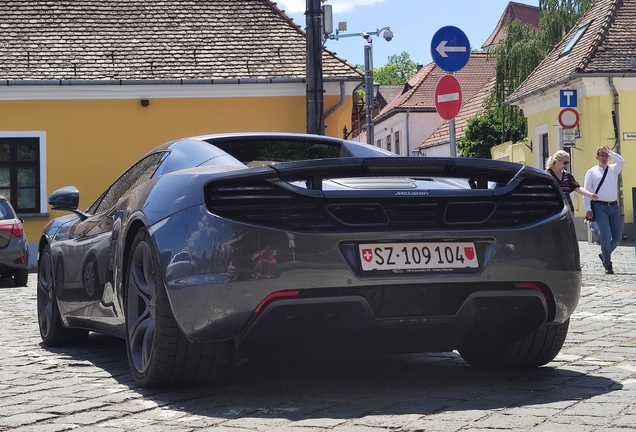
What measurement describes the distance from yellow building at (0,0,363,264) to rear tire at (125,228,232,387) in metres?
18.0

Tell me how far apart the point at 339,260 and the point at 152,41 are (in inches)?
819

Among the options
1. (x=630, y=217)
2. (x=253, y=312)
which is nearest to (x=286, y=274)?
(x=253, y=312)

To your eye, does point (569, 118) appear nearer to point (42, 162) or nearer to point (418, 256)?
point (42, 162)

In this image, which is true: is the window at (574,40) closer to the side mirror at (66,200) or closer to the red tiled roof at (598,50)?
the red tiled roof at (598,50)

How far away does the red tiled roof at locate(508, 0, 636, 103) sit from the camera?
29.5m

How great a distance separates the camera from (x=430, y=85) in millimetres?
62906

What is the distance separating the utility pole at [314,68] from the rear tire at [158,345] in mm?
13695

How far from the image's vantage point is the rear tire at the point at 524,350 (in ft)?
18.4

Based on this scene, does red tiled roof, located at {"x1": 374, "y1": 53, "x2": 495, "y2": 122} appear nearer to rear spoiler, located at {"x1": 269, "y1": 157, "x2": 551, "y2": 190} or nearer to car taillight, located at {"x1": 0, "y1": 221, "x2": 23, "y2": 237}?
car taillight, located at {"x1": 0, "y1": 221, "x2": 23, "y2": 237}

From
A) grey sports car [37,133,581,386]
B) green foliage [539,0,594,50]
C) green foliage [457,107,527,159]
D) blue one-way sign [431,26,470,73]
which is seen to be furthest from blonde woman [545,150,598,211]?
green foliage [457,107,527,159]

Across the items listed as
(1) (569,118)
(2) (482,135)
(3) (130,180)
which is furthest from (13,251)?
(2) (482,135)

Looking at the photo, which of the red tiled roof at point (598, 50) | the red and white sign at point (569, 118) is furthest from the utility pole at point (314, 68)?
the red tiled roof at point (598, 50)

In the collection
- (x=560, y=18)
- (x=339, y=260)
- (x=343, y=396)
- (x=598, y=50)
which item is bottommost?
(x=343, y=396)

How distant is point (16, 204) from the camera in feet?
76.9
